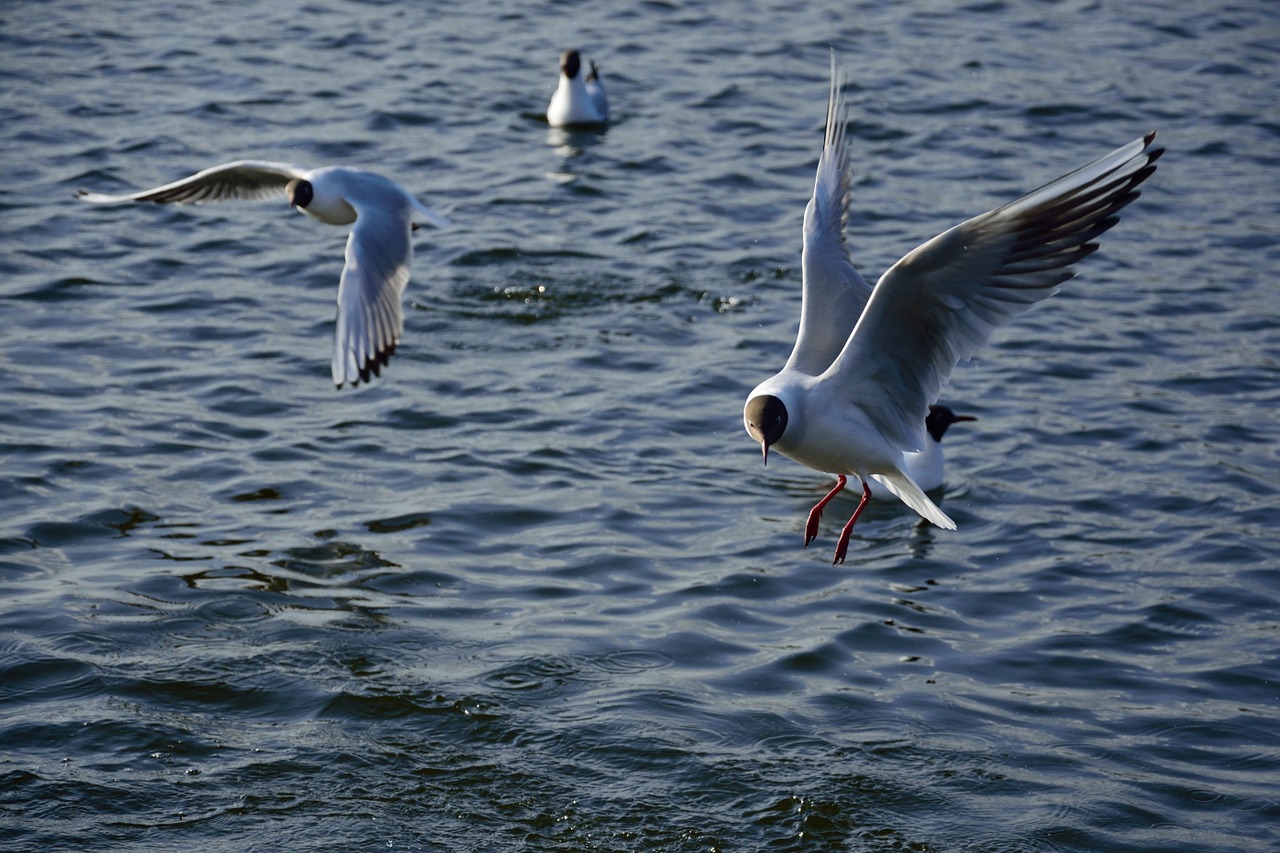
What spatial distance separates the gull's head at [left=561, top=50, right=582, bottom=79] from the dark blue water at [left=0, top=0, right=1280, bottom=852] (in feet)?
2.13

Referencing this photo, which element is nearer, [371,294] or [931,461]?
[371,294]

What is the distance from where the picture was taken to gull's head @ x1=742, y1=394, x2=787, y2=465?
5688 mm

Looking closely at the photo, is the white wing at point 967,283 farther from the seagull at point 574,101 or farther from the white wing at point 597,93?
the white wing at point 597,93

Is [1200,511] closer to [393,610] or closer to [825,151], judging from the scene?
[825,151]

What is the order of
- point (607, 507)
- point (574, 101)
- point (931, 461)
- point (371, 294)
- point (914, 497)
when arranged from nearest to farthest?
point (914, 497) < point (371, 294) < point (607, 507) < point (931, 461) < point (574, 101)

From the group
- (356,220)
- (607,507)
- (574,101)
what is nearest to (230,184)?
(356,220)

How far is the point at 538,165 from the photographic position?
13922 mm

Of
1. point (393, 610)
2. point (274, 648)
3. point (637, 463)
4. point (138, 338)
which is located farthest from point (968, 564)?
point (138, 338)

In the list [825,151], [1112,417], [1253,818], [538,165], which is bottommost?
[1253,818]

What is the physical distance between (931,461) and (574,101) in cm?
698

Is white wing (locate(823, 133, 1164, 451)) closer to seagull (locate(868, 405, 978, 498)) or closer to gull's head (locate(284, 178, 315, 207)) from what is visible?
seagull (locate(868, 405, 978, 498))

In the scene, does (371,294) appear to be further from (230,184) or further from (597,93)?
(597,93)

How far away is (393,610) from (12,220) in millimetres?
6150

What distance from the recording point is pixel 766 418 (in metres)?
5.69
